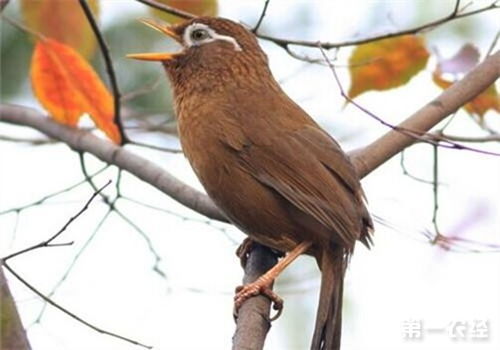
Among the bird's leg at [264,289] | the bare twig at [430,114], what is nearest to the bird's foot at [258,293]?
the bird's leg at [264,289]

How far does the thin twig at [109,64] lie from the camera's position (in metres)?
4.08

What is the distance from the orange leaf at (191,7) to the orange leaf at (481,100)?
85 cm

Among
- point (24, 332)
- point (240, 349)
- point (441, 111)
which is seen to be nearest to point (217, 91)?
point (441, 111)

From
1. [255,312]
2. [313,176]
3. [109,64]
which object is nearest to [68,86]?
[109,64]

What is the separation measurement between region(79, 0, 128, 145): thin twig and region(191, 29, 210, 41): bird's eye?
0.35 meters

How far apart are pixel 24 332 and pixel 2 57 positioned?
599cm

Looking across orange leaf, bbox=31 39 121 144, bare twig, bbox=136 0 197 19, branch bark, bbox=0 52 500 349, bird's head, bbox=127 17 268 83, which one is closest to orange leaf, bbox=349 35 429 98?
branch bark, bbox=0 52 500 349

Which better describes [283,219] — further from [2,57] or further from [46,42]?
[2,57]

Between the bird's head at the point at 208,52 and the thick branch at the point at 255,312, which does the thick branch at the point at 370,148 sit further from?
the bird's head at the point at 208,52

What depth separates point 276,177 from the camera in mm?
4242

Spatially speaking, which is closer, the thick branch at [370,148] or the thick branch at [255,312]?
the thick branch at [255,312]

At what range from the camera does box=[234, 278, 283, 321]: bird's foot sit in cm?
401

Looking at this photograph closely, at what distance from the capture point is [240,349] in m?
3.52

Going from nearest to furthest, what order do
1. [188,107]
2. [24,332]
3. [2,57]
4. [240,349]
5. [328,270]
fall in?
[24,332]
[240,349]
[328,270]
[188,107]
[2,57]
